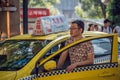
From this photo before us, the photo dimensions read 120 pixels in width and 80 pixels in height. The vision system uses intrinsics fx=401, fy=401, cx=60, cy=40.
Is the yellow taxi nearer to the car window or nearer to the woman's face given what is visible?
the car window

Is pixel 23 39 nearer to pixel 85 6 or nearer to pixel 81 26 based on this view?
pixel 81 26

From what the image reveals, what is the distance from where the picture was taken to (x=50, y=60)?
5.15m

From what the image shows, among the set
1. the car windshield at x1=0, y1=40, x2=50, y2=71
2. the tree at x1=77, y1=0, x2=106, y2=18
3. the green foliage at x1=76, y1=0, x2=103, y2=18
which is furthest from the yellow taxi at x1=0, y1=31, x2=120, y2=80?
the green foliage at x1=76, y1=0, x2=103, y2=18

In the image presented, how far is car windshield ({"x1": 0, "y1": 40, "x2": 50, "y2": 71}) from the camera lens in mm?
5348

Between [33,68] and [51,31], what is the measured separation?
1.19 m

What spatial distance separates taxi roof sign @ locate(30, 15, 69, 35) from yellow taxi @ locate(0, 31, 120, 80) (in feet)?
0.37

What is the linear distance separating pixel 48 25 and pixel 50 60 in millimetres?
1167

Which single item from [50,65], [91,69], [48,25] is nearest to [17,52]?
[48,25]

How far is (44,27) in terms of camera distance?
6035 millimetres

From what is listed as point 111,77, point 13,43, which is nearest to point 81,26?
point 111,77

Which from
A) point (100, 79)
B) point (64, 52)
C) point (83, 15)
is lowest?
point (83, 15)

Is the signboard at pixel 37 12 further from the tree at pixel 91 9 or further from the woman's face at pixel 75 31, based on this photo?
the woman's face at pixel 75 31

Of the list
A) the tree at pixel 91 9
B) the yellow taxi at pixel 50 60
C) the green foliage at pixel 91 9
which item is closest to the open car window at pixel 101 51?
the yellow taxi at pixel 50 60

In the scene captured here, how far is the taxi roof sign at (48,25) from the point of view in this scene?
6.04 metres
